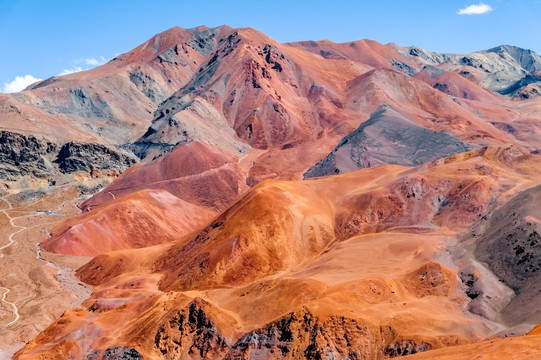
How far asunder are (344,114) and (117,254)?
10629 centimetres

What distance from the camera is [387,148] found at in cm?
11644

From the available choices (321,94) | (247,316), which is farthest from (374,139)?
(247,316)

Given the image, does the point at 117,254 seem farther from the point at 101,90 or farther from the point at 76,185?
the point at 101,90

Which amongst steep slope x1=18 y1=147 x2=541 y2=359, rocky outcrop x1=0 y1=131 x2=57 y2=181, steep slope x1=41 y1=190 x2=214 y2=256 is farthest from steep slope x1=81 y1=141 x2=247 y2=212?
steep slope x1=18 y1=147 x2=541 y2=359

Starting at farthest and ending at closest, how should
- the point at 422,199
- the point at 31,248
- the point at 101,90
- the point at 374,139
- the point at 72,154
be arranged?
the point at 101,90 < the point at 72,154 < the point at 374,139 < the point at 31,248 < the point at 422,199

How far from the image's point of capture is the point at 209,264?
63.2 m

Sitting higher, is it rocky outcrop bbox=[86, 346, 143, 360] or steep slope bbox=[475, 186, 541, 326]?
steep slope bbox=[475, 186, 541, 326]

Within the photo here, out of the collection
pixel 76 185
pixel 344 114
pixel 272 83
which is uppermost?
pixel 272 83

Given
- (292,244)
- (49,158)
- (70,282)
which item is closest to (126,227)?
(70,282)

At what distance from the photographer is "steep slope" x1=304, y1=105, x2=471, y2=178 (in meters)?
111

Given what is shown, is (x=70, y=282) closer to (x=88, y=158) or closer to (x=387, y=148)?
(x=88, y=158)

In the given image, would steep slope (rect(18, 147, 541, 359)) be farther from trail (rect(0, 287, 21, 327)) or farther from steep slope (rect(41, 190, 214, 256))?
steep slope (rect(41, 190, 214, 256))

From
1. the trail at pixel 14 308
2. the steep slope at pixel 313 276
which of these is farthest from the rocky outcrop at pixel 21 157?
the trail at pixel 14 308

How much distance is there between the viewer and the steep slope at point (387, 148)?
111 metres
